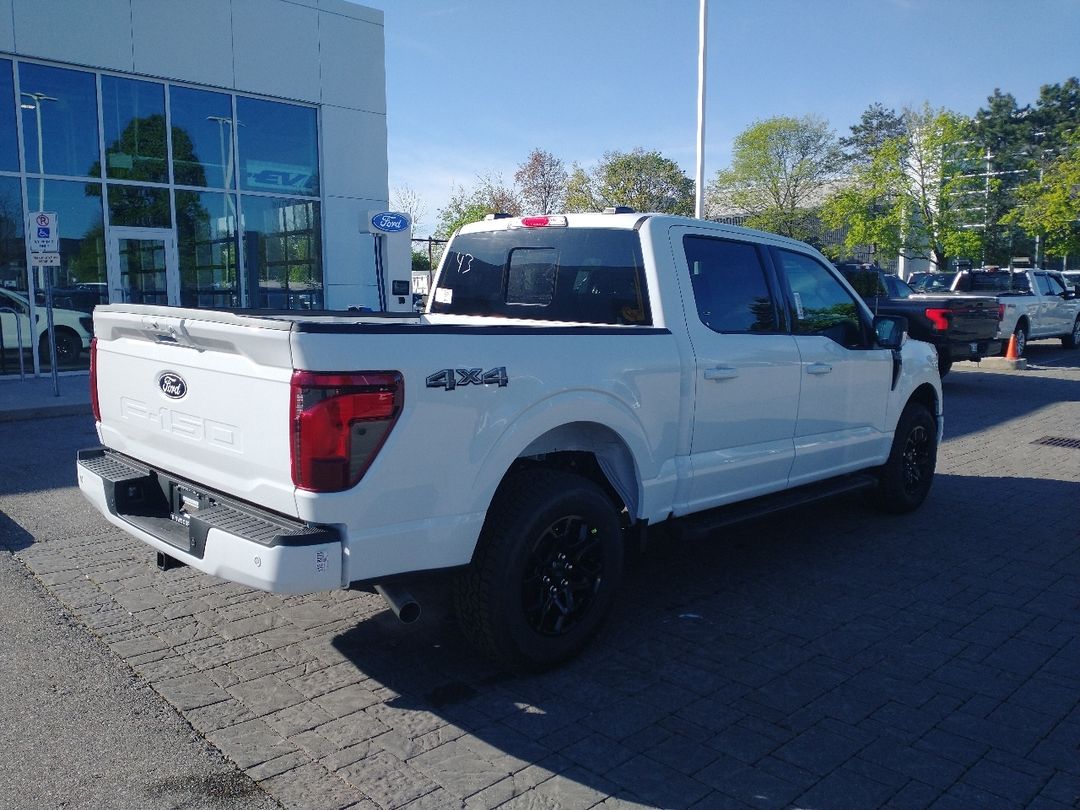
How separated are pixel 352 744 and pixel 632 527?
1.75 meters

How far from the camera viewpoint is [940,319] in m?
13.8

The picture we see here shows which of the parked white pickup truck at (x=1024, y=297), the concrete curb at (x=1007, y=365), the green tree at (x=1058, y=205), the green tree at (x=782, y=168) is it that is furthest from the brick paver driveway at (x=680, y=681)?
the green tree at (x=782, y=168)

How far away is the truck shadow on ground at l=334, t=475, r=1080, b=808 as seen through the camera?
3.18m

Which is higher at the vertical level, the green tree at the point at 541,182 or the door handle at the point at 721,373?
the green tree at the point at 541,182

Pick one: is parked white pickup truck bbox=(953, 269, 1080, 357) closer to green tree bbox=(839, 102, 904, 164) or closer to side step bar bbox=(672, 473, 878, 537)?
side step bar bbox=(672, 473, 878, 537)

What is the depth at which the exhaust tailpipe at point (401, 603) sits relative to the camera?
3441mm

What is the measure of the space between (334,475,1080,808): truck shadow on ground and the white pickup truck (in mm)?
359

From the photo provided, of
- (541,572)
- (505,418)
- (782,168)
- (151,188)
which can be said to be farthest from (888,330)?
(782,168)

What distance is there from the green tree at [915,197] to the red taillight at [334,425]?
48002 mm

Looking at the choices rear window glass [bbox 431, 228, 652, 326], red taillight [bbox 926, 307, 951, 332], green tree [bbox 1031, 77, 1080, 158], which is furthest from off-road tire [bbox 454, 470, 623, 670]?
green tree [bbox 1031, 77, 1080, 158]

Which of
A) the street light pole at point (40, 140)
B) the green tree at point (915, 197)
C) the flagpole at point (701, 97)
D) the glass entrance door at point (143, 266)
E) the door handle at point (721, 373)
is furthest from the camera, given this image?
the green tree at point (915, 197)

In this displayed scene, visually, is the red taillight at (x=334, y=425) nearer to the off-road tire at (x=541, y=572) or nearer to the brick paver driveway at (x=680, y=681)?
the off-road tire at (x=541, y=572)

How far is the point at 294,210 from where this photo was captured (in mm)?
18703

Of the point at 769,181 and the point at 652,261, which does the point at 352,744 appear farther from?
the point at 769,181
